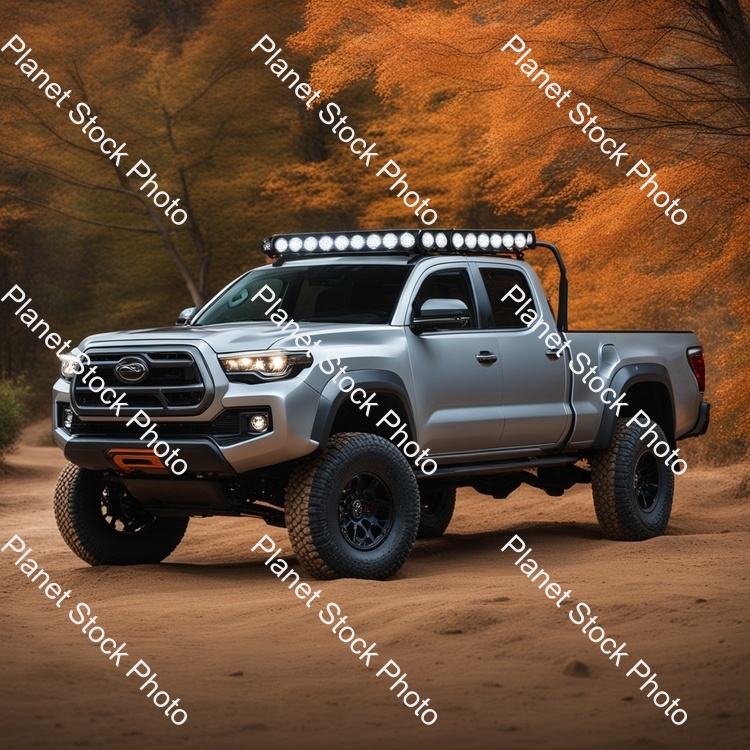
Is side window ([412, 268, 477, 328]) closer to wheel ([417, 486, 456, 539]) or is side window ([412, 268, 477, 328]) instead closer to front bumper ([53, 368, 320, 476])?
front bumper ([53, 368, 320, 476])

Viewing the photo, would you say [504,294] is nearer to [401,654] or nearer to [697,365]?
[697,365]

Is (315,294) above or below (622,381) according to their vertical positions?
above

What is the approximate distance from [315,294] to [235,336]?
1.32 metres

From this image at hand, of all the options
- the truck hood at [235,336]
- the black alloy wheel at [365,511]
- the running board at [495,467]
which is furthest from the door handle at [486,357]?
the black alloy wheel at [365,511]

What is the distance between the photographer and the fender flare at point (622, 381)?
9914 millimetres

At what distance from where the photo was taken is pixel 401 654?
5.97 metres

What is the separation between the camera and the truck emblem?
778 centimetres

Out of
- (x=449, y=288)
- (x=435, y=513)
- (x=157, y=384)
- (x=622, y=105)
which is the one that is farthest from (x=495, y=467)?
(x=622, y=105)

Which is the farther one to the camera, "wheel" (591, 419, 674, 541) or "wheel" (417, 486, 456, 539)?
"wheel" (417, 486, 456, 539)

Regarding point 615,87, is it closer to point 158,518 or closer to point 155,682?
point 158,518

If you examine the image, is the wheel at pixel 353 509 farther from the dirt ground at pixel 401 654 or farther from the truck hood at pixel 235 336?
the truck hood at pixel 235 336

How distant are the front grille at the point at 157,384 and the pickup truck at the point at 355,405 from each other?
0.03ft

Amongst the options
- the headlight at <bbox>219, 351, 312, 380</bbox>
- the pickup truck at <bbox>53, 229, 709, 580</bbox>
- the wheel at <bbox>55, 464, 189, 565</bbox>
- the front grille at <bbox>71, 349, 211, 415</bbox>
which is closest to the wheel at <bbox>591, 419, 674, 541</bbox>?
the pickup truck at <bbox>53, 229, 709, 580</bbox>

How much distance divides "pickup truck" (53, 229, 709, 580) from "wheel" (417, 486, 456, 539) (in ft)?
3.66
